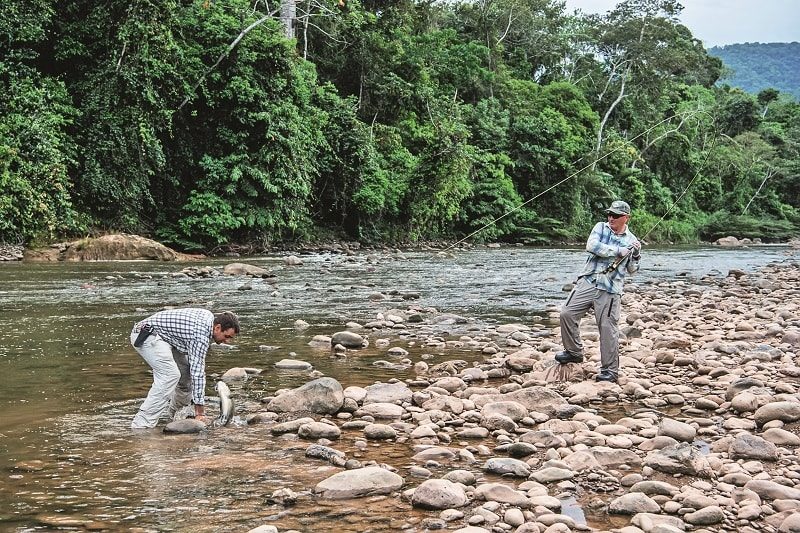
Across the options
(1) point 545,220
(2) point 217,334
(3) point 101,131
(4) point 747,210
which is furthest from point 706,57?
(2) point 217,334

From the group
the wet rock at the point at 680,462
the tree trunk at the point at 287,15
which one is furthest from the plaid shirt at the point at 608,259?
the tree trunk at the point at 287,15

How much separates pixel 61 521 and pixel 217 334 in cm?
188

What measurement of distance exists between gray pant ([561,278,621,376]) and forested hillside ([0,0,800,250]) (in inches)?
427

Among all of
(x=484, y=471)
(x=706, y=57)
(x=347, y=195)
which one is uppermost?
(x=706, y=57)

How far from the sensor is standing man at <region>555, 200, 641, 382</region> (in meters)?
6.09

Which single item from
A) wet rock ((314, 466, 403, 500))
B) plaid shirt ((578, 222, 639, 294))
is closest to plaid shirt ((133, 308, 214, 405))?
wet rock ((314, 466, 403, 500))

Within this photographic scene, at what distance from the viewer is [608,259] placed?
20.4ft

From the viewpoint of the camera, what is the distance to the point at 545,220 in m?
36.8

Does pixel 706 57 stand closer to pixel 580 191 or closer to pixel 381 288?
pixel 580 191

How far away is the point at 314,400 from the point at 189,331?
102 cm

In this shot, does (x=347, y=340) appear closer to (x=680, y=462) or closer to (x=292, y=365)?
(x=292, y=365)

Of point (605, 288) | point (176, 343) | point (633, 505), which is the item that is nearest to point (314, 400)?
point (176, 343)

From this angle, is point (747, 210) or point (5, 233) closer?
point (5, 233)

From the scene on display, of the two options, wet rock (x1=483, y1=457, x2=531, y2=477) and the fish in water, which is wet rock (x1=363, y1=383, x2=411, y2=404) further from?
wet rock (x1=483, y1=457, x2=531, y2=477)
